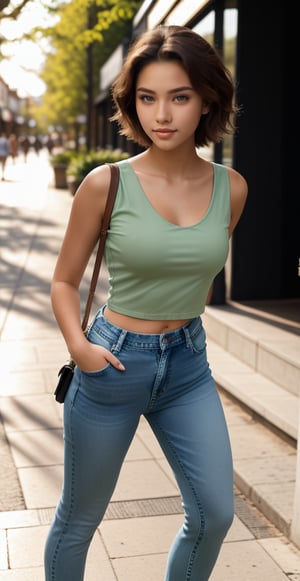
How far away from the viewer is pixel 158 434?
8.64 feet

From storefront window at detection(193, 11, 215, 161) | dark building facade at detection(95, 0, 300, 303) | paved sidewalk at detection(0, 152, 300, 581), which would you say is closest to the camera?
paved sidewalk at detection(0, 152, 300, 581)

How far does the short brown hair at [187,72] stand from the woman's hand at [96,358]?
2.11ft

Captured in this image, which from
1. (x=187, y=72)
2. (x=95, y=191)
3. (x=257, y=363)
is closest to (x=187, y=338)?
(x=95, y=191)

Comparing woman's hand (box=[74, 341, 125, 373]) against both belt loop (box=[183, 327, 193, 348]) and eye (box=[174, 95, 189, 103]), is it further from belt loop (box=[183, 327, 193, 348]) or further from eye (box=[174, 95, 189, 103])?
eye (box=[174, 95, 189, 103])

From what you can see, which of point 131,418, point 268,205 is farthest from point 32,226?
point 131,418

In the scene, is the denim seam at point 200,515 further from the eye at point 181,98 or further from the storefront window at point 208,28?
the storefront window at point 208,28

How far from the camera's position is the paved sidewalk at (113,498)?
12.2 feet

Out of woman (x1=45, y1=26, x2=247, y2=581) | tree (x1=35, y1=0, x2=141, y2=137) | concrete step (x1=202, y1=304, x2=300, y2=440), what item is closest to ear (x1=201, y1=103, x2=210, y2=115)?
woman (x1=45, y1=26, x2=247, y2=581)

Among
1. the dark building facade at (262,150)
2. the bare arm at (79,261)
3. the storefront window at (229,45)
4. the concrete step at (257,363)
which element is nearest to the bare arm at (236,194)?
the bare arm at (79,261)

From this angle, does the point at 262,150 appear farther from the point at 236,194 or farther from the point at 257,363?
the point at 236,194

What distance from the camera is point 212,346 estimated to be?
730 centimetres

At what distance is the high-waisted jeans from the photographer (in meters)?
2.49

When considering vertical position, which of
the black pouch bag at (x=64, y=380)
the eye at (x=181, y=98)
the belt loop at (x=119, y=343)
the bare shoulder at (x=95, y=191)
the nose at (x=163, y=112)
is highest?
the eye at (x=181, y=98)

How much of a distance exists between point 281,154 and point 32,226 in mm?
9986
